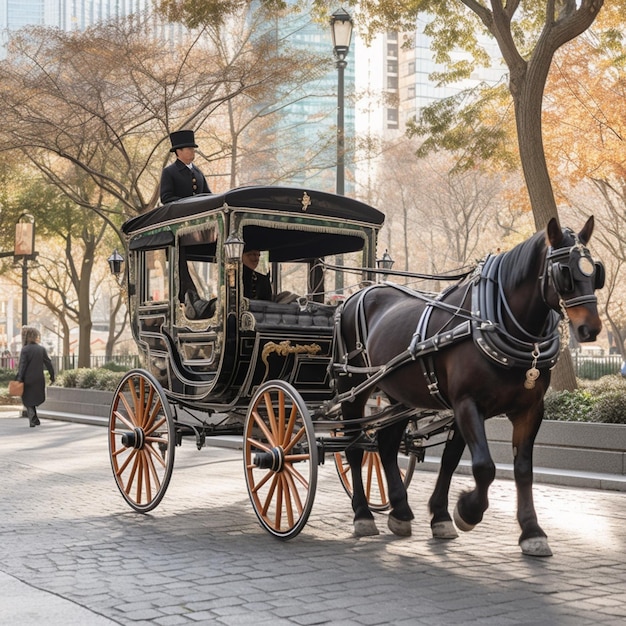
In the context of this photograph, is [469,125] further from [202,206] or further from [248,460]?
[248,460]

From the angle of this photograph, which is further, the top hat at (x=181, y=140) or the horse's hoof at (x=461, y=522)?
the top hat at (x=181, y=140)

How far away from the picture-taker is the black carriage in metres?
8.04

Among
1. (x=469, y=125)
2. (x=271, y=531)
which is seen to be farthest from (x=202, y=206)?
(x=469, y=125)

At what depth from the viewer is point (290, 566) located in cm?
652

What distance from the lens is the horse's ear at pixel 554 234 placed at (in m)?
6.22

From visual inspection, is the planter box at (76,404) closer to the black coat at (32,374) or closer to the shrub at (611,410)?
the black coat at (32,374)

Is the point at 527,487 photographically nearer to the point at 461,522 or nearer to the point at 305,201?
the point at 461,522

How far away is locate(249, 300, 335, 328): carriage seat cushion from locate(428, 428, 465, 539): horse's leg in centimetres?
189

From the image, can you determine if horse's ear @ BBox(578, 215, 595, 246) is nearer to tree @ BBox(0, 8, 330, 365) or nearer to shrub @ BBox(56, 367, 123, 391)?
tree @ BBox(0, 8, 330, 365)

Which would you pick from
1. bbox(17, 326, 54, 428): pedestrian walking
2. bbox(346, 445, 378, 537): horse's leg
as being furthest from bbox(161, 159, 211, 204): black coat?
bbox(17, 326, 54, 428): pedestrian walking

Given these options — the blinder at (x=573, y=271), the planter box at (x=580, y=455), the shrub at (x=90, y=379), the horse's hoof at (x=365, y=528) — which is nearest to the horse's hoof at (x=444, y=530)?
the horse's hoof at (x=365, y=528)

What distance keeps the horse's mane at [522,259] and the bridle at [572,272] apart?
0.25 metres

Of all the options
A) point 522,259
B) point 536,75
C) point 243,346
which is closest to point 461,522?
point 522,259

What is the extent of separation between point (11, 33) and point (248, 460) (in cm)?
2027
